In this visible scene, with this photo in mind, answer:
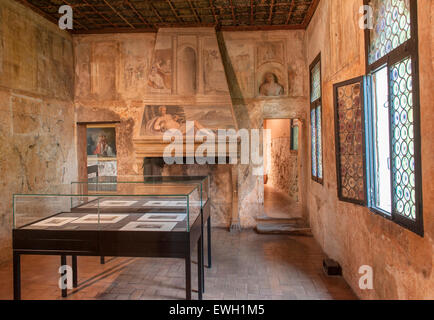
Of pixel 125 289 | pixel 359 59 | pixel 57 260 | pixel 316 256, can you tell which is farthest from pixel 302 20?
pixel 57 260

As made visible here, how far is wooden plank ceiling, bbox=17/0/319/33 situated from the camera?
6520mm

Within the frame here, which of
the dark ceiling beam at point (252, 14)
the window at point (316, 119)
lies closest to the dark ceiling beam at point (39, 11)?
the dark ceiling beam at point (252, 14)

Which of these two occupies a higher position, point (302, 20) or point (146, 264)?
point (302, 20)

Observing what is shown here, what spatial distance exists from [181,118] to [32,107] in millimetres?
3144

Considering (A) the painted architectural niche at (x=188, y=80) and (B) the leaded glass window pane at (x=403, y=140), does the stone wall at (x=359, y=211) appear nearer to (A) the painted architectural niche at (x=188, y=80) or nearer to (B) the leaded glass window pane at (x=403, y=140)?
(B) the leaded glass window pane at (x=403, y=140)

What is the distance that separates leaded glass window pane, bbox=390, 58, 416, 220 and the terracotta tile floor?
1.88 metres

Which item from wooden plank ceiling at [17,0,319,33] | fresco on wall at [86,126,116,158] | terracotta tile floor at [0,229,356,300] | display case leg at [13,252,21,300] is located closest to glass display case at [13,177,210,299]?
display case leg at [13,252,21,300]

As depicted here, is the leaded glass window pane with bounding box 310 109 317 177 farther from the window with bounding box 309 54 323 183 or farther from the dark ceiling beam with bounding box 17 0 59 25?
the dark ceiling beam with bounding box 17 0 59 25

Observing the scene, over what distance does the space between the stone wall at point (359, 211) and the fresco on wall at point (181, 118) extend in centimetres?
240

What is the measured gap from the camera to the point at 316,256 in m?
5.73

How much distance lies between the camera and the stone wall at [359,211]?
2.46 metres
